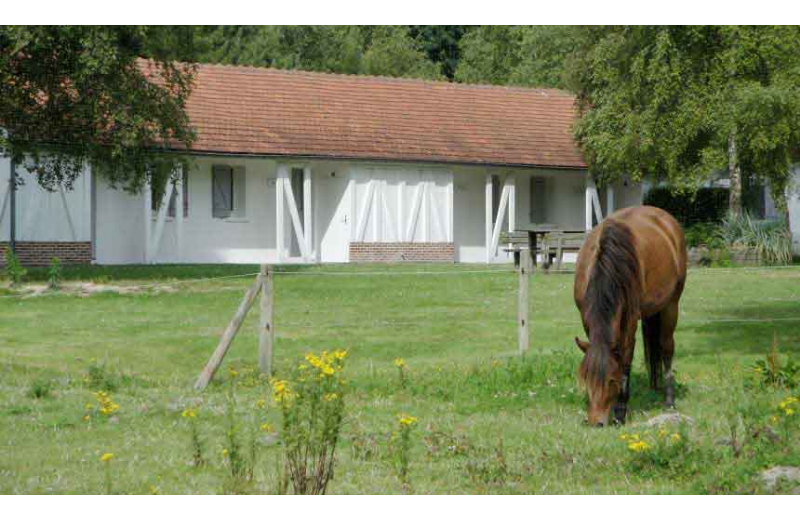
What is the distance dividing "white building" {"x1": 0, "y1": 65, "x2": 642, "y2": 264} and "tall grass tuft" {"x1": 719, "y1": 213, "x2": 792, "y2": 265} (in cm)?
548

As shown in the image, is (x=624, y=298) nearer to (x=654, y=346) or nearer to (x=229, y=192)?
(x=654, y=346)

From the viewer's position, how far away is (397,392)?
444 inches

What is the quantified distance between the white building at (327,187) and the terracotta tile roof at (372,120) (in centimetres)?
6

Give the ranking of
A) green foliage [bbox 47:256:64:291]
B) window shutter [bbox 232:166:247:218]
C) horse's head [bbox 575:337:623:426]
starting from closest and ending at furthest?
horse's head [bbox 575:337:623:426]
green foliage [bbox 47:256:64:291]
window shutter [bbox 232:166:247:218]

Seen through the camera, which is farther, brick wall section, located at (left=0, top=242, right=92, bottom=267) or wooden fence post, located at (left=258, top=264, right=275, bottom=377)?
brick wall section, located at (left=0, top=242, right=92, bottom=267)

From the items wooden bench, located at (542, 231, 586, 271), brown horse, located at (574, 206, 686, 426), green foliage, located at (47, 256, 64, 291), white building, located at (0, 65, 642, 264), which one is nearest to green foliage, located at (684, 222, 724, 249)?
white building, located at (0, 65, 642, 264)

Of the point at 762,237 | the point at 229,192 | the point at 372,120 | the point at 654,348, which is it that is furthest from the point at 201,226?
the point at 654,348

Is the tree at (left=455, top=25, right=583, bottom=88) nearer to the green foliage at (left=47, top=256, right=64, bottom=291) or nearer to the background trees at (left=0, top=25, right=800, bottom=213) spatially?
the background trees at (left=0, top=25, right=800, bottom=213)

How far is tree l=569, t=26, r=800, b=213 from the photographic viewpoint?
16.3 metres

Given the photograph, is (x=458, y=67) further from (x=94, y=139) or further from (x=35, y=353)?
(x=35, y=353)

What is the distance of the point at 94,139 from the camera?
908 inches

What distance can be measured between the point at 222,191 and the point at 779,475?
2540cm

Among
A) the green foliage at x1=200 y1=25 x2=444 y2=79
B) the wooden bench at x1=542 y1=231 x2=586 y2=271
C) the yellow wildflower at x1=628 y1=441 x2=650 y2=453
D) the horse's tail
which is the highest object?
the green foliage at x1=200 y1=25 x2=444 y2=79

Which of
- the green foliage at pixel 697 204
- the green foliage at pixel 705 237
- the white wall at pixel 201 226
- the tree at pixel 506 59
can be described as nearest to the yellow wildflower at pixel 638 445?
the green foliage at pixel 705 237
